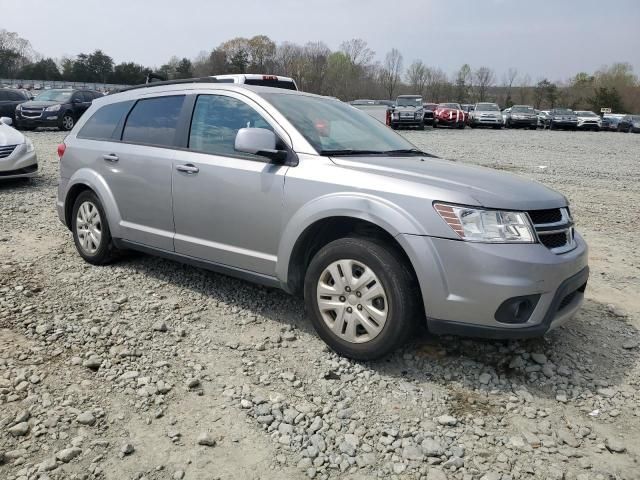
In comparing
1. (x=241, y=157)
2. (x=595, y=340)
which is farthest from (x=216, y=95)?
(x=595, y=340)

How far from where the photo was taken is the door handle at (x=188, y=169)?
410 cm

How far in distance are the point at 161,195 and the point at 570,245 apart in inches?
121

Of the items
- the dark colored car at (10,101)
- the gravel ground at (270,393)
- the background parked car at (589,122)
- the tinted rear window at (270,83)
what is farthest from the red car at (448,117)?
the gravel ground at (270,393)

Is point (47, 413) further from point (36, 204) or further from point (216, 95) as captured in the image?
point (36, 204)

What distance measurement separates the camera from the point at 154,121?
15.3 feet

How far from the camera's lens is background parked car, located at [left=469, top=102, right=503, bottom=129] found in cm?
3350

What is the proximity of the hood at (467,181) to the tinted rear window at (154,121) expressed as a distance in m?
1.65

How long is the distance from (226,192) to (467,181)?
1701mm

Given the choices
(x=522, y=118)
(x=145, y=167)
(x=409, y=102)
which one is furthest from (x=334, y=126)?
(x=522, y=118)

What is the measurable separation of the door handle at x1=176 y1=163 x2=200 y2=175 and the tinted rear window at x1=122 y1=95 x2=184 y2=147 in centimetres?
33

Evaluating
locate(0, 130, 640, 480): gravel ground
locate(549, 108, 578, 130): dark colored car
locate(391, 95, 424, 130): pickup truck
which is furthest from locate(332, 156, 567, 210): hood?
locate(549, 108, 578, 130): dark colored car

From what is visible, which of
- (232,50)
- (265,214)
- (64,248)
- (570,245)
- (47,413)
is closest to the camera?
(47,413)

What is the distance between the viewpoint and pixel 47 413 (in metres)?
2.86

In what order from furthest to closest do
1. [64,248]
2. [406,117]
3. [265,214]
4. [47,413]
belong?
[406,117] → [64,248] → [265,214] → [47,413]
